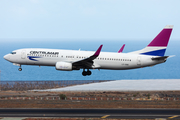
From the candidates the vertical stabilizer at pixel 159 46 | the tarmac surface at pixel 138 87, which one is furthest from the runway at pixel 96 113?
the tarmac surface at pixel 138 87

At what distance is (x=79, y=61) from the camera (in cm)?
5662

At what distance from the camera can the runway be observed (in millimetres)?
38900

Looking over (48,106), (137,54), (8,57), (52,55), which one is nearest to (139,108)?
(48,106)

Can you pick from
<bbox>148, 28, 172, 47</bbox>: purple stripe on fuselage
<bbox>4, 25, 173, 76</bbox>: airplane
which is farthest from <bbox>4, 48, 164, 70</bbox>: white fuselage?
<bbox>148, 28, 172, 47</bbox>: purple stripe on fuselage

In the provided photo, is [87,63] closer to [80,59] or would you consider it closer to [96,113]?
[80,59]

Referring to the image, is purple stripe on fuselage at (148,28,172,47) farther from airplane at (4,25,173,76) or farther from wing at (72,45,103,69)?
wing at (72,45,103,69)

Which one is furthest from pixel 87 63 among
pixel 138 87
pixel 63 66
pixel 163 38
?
pixel 138 87

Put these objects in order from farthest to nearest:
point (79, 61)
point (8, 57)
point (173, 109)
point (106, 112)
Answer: point (8, 57) → point (79, 61) → point (173, 109) → point (106, 112)

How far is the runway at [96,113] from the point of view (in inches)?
1531

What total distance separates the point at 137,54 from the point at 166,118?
24.2m

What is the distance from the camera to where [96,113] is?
133ft

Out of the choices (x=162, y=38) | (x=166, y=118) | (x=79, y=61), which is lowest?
(x=166, y=118)

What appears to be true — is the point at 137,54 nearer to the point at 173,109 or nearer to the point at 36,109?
the point at 173,109

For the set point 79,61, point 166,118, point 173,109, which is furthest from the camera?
point 79,61
